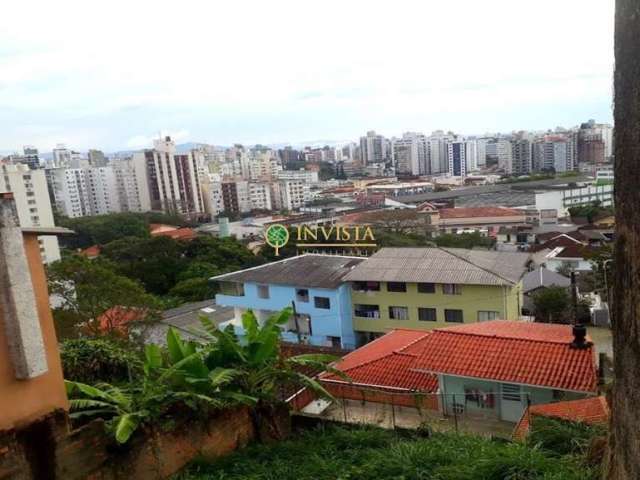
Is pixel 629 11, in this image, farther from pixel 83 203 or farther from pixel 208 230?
pixel 83 203

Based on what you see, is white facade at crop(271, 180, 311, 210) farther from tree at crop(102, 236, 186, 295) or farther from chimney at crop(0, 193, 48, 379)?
chimney at crop(0, 193, 48, 379)

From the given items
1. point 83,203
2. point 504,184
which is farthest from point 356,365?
point 83,203

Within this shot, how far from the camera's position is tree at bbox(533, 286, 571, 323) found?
23.1 meters

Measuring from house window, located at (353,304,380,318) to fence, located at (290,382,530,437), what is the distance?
11991 mm

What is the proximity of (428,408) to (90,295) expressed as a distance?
10.3 m

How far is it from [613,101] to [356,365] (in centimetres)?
934

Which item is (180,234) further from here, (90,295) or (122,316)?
(90,295)

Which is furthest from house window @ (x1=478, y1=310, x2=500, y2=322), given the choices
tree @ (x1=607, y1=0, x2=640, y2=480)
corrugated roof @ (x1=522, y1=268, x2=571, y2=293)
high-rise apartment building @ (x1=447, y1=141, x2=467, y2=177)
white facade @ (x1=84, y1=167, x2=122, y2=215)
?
high-rise apartment building @ (x1=447, y1=141, x2=467, y2=177)

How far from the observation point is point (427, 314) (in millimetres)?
21391

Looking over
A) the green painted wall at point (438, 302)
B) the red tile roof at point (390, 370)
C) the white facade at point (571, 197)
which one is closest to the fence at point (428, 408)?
the red tile roof at point (390, 370)

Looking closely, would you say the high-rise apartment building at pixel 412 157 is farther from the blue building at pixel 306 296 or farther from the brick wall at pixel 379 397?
the brick wall at pixel 379 397

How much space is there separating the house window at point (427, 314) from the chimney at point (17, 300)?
1803 cm

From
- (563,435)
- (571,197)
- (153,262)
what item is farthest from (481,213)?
(563,435)

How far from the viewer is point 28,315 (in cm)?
452
